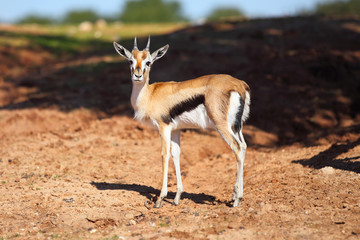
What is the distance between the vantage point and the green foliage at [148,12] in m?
62.9

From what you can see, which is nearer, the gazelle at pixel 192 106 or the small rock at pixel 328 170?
the gazelle at pixel 192 106

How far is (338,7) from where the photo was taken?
2930 cm

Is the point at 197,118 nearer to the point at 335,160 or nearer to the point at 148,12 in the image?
the point at 335,160

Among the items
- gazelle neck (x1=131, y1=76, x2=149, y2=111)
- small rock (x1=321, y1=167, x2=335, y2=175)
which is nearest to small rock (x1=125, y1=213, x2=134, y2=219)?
gazelle neck (x1=131, y1=76, x2=149, y2=111)

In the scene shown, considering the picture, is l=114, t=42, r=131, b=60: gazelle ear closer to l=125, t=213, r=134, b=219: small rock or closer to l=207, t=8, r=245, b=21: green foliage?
l=125, t=213, r=134, b=219: small rock

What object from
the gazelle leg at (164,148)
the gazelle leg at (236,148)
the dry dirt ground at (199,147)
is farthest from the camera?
the gazelle leg at (164,148)

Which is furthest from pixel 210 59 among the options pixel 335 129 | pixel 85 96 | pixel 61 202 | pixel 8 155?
pixel 61 202

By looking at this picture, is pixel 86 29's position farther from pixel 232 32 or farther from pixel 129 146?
pixel 129 146

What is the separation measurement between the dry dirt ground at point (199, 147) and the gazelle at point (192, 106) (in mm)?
943

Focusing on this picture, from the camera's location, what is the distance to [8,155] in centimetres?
924

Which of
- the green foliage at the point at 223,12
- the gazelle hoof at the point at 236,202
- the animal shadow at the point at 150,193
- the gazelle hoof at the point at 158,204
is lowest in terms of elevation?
the animal shadow at the point at 150,193

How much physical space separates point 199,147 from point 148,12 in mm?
56307

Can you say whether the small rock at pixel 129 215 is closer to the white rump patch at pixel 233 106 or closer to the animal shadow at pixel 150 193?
the animal shadow at pixel 150 193

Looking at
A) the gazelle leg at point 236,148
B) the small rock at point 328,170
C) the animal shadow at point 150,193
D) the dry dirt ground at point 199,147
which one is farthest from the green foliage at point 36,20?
the gazelle leg at point 236,148
